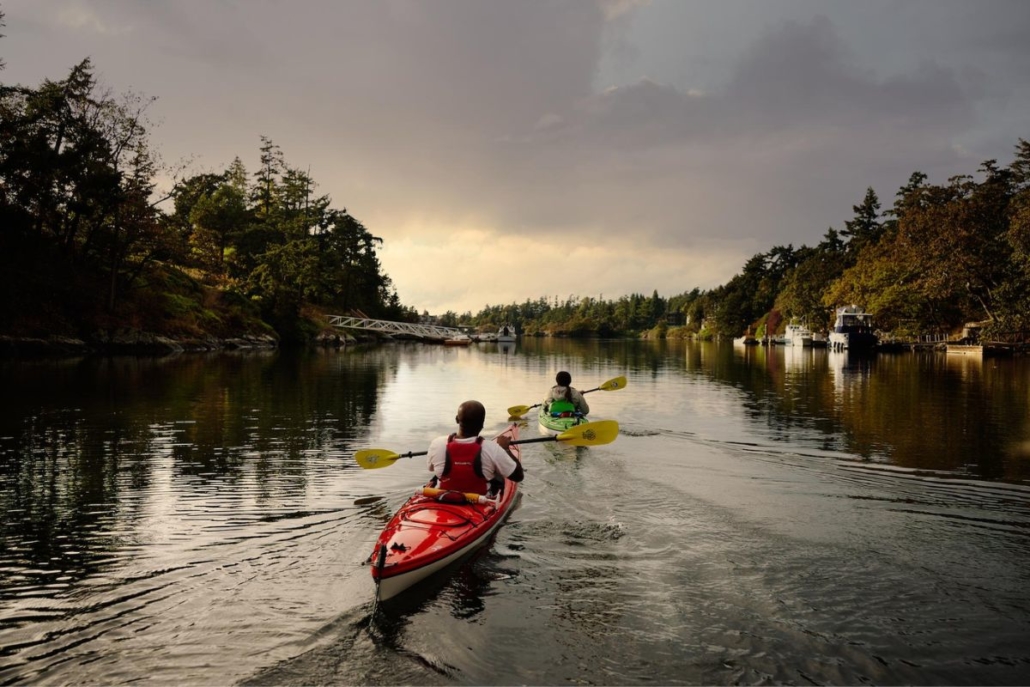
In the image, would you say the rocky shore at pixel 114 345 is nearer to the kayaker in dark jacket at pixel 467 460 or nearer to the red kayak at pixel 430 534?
the kayaker in dark jacket at pixel 467 460

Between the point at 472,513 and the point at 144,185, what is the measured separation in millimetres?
50834

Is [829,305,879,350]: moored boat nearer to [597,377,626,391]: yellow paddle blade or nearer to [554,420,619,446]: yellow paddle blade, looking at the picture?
[597,377,626,391]: yellow paddle blade

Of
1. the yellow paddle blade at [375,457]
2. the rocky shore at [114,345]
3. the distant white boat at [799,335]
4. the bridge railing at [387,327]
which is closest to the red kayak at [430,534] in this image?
the yellow paddle blade at [375,457]

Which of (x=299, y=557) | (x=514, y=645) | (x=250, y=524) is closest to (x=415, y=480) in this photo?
(x=250, y=524)

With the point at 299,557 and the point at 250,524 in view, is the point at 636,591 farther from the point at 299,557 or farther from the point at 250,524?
the point at 250,524

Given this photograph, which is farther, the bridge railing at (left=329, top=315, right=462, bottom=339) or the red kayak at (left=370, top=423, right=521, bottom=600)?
the bridge railing at (left=329, top=315, right=462, bottom=339)

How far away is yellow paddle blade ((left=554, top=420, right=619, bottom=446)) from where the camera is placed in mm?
11562

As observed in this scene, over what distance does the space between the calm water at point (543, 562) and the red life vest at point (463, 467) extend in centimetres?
96

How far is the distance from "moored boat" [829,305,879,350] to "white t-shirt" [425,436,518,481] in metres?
69.9

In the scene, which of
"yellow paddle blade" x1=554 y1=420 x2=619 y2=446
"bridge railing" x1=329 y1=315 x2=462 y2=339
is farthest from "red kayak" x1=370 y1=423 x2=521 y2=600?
"bridge railing" x1=329 y1=315 x2=462 y2=339

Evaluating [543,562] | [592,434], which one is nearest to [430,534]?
[543,562]

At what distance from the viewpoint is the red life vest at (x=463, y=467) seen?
8.11 m

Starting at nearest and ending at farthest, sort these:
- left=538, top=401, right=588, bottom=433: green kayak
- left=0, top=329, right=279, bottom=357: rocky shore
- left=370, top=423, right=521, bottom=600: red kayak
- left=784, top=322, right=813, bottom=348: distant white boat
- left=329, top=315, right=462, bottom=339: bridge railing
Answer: left=370, top=423, right=521, bottom=600: red kayak → left=538, top=401, right=588, bottom=433: green kayak → left=0, top=329, right=279, bottom=357: rocky shore → left=329, top=315, right=462, bottom=339: bridge railing → left=784, top=322, right=813, bottom=348: distant white boat

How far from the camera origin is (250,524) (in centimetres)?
912
